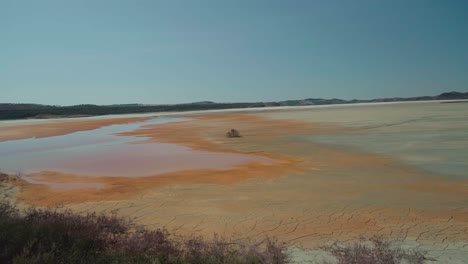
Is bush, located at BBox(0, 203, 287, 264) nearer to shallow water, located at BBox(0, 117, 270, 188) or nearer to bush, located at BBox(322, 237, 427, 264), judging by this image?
bush, located at BBox(322, 237, 427, 264)

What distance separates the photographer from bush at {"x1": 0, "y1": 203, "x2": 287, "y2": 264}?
5.49 metres

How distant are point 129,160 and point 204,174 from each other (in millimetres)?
5368

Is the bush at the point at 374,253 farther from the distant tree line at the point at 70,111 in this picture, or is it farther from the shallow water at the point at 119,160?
the distant tree line at the point at 70,111

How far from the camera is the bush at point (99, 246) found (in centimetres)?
549

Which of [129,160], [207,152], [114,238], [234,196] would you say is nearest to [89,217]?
[114,238]

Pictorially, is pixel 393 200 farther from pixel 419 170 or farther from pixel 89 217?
pixel 89 217

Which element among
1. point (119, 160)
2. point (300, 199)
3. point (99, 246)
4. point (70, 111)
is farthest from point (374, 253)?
point (70, 111)

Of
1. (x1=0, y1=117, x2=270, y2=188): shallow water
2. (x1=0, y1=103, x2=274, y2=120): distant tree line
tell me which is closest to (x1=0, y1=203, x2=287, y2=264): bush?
(x1=0, y1=117, x2=270, y2=188): shallow water

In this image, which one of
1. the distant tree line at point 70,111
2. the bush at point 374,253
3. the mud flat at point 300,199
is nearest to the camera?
the bush at point 374,253

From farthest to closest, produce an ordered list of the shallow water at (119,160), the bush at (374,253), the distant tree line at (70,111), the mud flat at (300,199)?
1. the distant tree line at (70,111)
2. the shallow water at (119,160)
3. the mud flat at (300,199)
4. the bush at (374,253)

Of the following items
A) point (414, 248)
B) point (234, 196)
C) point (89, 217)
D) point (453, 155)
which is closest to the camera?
point (414, 248)

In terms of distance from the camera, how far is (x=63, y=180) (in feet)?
43.2

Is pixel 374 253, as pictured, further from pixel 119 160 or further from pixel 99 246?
pixel 119 160

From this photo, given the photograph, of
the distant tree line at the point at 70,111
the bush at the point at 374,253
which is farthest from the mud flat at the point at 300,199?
the distant tree line at the point at 70,111
